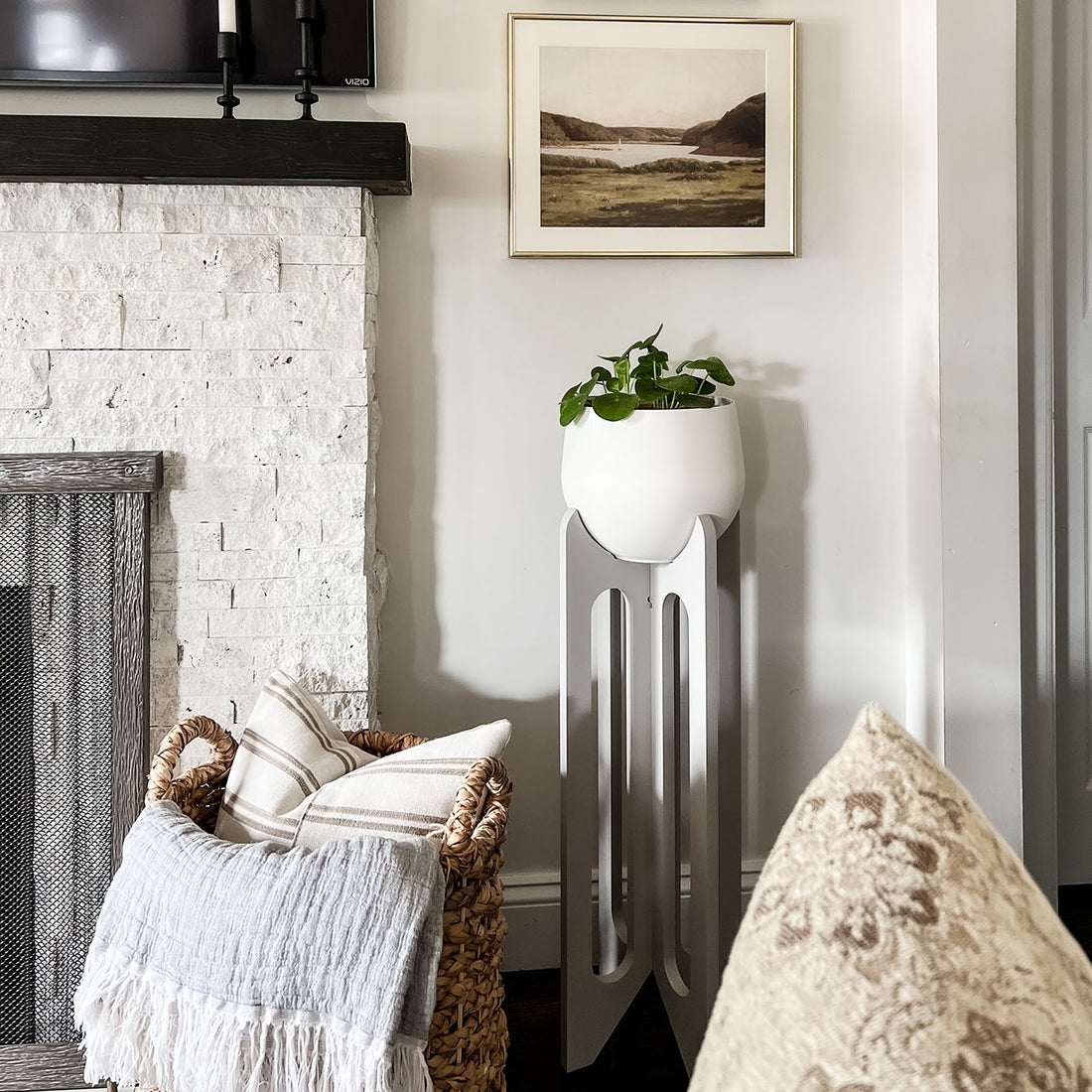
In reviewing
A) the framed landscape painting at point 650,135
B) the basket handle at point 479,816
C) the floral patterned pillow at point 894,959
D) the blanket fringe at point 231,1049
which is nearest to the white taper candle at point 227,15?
the framed landscape painting at point 650,135

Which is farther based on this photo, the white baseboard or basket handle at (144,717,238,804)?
the white baseboard

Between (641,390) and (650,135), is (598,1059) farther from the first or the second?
(650,135)

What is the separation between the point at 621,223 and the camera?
1.72m

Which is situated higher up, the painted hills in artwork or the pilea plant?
the painted hills in artwork

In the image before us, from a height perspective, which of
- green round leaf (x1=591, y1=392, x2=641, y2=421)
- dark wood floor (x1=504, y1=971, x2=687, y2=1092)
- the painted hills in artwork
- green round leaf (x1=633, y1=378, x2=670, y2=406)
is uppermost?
the painted hills in artwork

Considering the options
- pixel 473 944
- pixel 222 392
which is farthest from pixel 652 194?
pixel 473 944

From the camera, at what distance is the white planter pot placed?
1444mm

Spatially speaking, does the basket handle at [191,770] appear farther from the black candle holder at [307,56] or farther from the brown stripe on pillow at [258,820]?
the black candle holder at [307,56]

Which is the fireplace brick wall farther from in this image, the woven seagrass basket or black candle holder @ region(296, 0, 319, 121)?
the woven seagrass basket

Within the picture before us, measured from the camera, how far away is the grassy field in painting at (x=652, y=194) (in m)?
1.71

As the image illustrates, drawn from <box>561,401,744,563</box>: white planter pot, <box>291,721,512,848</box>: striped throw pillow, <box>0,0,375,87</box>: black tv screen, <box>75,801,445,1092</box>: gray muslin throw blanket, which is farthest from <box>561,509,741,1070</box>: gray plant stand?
<box>0,0,375,87</box>: black tv screen

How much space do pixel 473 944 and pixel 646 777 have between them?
596 mm

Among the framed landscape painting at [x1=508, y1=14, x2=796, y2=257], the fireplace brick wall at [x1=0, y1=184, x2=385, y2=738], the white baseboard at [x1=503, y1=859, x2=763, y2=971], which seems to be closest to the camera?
the fireplace brick wall at [x1=0, y1=184, x2=385, y2=738]

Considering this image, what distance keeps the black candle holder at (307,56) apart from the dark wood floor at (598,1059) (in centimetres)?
158
